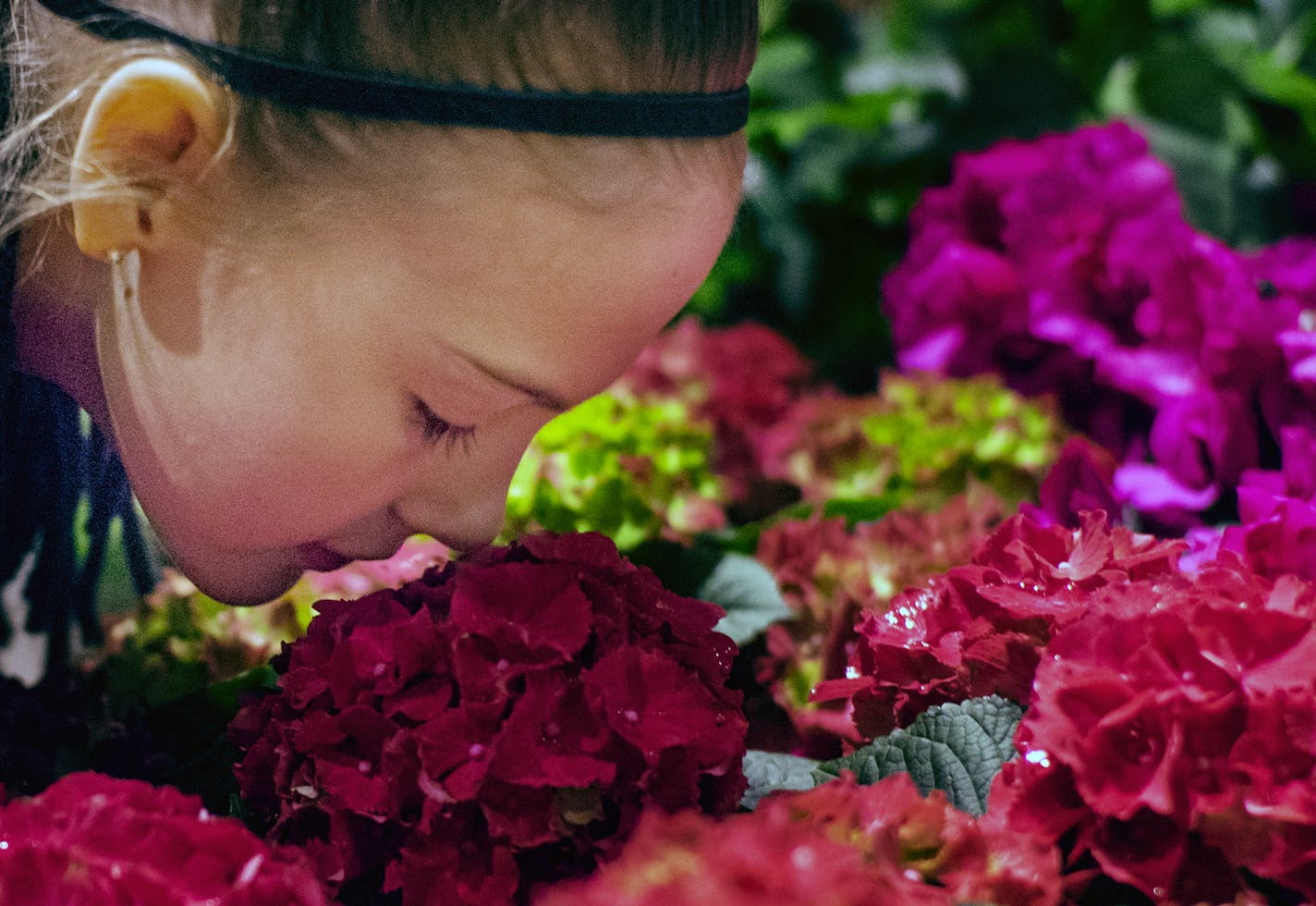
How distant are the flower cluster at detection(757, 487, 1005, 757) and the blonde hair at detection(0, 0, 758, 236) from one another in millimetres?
363

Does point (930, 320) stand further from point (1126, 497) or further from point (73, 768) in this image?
point (73, 768)

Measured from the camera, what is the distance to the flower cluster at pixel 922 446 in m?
1.18

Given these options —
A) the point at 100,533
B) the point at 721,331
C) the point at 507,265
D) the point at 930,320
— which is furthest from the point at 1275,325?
the point at 100,533

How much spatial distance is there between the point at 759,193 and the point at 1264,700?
4.62ft

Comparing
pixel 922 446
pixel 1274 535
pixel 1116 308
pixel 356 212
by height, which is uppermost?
pixel 356 212

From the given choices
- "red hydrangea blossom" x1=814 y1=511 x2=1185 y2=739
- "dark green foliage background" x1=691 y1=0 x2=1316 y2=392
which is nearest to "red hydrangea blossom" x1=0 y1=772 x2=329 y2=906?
"red hydrangea blossom" x1=814 y1=511 x2=1185 y2=739

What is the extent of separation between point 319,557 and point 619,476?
0.95 ft

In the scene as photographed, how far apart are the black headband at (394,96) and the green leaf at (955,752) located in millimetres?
326

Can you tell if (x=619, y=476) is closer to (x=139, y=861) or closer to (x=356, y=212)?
(x=356, y=212)

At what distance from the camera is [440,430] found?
2.27 feet

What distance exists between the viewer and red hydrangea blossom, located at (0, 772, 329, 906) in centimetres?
49

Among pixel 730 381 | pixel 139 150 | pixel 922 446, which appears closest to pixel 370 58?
pixel 139 150

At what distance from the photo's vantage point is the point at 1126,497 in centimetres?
101

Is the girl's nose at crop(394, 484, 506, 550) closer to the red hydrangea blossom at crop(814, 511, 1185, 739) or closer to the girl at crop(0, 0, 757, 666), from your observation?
the girl at crop(0, 0, 757, 666)
